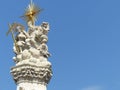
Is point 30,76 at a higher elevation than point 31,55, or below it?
below

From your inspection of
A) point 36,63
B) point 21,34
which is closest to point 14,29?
point 21,34

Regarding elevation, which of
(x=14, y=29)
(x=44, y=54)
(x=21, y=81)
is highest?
(x=14, y=29)

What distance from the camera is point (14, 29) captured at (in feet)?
106

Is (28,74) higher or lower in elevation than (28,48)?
lower

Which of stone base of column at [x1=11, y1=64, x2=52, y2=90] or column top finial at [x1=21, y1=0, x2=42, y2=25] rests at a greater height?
column top finial at [x1=21, y1=0, x2=42, y2=25]

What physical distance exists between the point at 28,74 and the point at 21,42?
2.52 meters

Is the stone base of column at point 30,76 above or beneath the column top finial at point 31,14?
beneath

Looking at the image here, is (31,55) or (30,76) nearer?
(30,76)

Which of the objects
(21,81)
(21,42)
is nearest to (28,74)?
(21,81)

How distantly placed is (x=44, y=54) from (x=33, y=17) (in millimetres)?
2825

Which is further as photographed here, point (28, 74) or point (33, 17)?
point (33, 17)

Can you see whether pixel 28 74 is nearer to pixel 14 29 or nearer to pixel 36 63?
pixel 36 63

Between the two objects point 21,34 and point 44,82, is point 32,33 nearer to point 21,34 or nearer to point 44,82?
point 21,34

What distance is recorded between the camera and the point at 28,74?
29719mm
